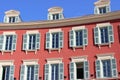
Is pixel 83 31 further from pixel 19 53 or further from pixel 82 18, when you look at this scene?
pixel 19 53

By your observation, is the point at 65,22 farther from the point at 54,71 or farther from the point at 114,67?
the point at 114,67

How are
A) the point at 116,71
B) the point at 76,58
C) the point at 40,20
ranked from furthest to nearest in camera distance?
the point at 40,20 < the point at 76,58 < the point at 116,71

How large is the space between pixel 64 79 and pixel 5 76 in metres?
6.89

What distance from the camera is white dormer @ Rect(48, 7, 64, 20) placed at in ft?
130

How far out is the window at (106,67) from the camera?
1319 inches

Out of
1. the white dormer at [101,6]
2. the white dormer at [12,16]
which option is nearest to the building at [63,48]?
the white dormer at [101,6]

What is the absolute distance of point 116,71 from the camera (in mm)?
33312

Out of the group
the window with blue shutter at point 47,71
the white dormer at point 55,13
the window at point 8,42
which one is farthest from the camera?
the white dormer at point 55,13

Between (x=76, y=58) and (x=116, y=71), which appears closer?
(x=116, y=71)

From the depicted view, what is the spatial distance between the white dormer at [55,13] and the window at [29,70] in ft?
20.9

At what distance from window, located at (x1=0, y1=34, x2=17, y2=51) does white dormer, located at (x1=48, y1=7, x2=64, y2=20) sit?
5.07 metres

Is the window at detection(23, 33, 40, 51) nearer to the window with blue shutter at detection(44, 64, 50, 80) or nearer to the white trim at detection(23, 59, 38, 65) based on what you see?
the white trim at detection(23, 59, 38, 65)

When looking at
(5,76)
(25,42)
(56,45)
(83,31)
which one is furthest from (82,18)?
(5,76)

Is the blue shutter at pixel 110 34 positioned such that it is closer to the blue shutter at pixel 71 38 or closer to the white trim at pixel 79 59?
the white trim at pixel 79 59
